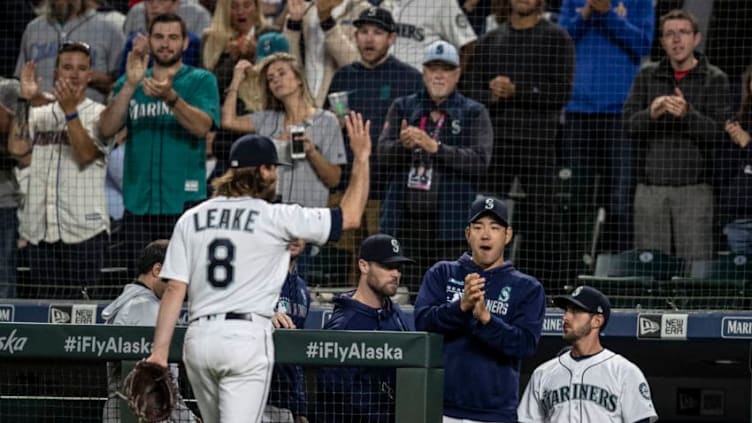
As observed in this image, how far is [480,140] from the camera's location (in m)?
9.35

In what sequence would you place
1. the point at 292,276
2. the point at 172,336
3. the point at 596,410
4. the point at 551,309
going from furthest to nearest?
the point at 551,309 → the point at 292,276 → the point at 596,410 → the point at 172,336

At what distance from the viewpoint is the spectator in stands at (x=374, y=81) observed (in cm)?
965

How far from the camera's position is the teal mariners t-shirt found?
31.1ft

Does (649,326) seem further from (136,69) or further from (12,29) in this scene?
(12,29)

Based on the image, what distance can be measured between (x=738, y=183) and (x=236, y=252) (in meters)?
4.69

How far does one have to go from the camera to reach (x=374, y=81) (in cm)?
977

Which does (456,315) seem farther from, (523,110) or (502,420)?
(523,110)

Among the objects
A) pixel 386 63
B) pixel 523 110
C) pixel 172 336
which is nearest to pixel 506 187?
pixel 523 110

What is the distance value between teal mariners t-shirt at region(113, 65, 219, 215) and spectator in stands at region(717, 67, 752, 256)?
3368 mm

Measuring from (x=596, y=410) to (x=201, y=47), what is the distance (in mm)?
4777

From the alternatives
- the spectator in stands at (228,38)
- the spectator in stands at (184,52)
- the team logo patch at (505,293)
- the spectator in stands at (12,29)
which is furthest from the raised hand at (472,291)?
the spectator in stands at (12,29)

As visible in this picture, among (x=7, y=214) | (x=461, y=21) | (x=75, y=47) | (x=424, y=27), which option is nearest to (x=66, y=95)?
(x=75, y=47)

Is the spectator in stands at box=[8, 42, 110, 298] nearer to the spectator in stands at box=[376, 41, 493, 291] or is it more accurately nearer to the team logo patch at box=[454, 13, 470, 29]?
the spectator in stands at box=[376, 41, 493, 291]

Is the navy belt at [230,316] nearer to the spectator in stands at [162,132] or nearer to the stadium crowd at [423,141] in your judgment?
the stadium crowd at [423,141]
